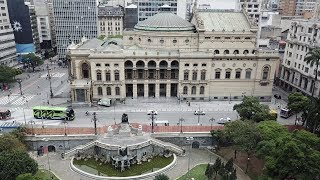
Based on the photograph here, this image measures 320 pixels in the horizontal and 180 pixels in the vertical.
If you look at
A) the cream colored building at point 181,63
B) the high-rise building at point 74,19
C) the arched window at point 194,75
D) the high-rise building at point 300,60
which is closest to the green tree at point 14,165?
the cream colored building at point 181,63

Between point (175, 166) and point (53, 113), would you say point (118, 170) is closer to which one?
point (175, 166)

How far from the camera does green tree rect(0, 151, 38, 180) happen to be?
50938mm

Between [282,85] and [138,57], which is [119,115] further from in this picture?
[282,85]

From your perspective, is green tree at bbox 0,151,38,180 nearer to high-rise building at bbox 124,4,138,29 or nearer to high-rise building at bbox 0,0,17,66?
high-rise building at bbox 0,0,17,66

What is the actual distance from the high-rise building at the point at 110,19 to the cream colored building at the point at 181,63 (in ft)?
214

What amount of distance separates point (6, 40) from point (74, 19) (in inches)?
1301

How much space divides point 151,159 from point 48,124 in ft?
93.5

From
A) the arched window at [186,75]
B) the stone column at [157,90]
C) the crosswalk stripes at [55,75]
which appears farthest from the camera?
the crosswalk stripes at [55,75]

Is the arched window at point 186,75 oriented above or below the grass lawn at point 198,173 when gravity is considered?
above

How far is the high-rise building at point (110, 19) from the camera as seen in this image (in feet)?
525

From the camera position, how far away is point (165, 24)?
322 feet

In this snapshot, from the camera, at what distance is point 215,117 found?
82.1m

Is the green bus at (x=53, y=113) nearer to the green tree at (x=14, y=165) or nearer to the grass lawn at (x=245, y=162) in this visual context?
the green tree at (x=14, y=165)

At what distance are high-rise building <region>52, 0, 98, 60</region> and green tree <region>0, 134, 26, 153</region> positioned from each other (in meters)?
93.0
